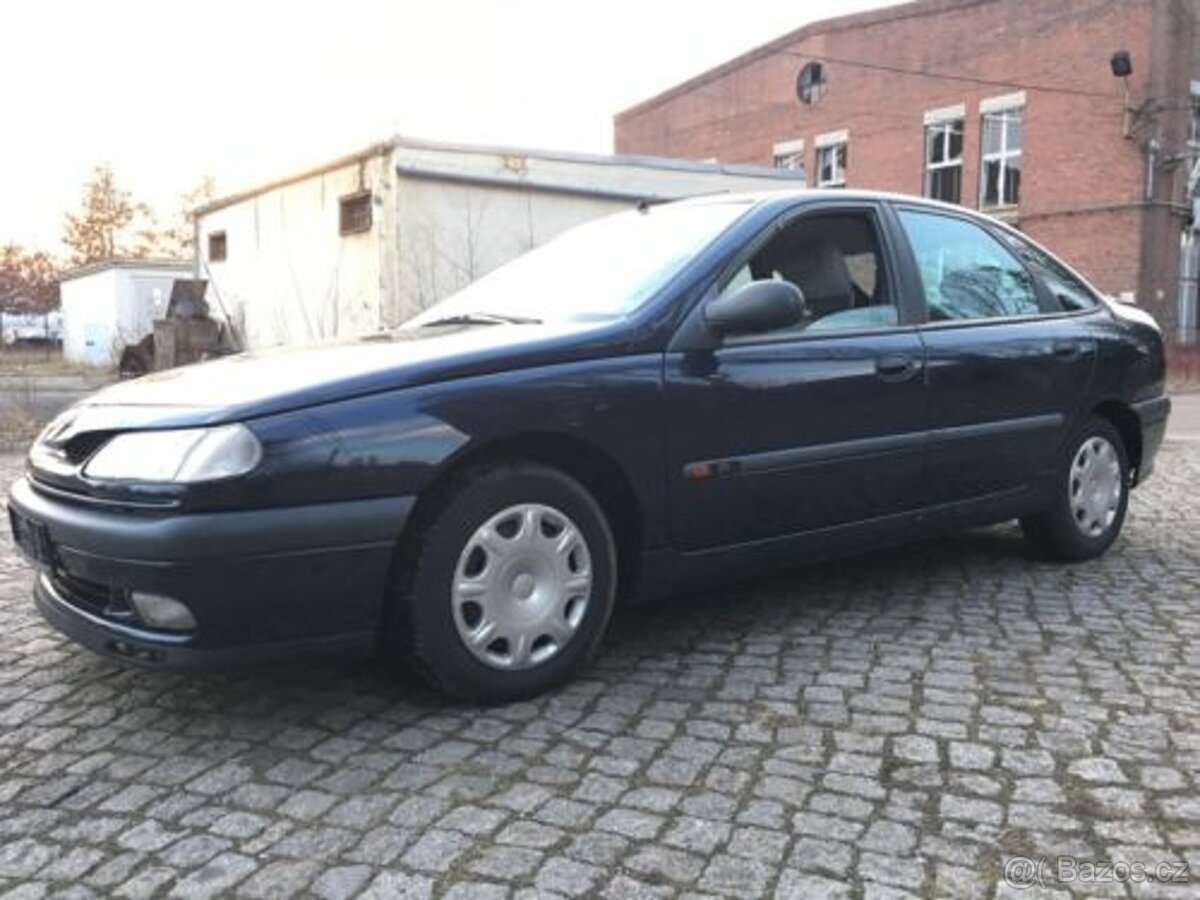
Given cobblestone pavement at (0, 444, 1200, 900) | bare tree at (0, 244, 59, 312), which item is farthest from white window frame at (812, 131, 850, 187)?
A: bare tree at (0, 244, 59, 312)

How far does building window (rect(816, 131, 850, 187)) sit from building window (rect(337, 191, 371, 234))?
18572 mm

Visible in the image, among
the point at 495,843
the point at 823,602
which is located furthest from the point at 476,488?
the point at 823,602

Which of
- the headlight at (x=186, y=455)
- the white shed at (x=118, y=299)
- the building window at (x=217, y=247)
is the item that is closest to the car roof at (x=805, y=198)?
the headlight at (x=186, y=455)

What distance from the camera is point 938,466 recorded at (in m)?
4.65

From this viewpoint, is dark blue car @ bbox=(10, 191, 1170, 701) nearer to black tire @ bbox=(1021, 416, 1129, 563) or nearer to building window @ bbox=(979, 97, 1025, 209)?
black tire @ bbox=(1021, 416, 1129, 563)

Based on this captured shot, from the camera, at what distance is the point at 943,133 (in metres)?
28.4

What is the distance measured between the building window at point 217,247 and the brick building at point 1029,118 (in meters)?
16.7

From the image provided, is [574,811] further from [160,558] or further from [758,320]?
[758,320]

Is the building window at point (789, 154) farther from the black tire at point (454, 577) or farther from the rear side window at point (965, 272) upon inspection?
the black tire at point (454, 577)

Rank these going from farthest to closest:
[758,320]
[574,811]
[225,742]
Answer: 1. [758,320]
2. [225,742]
3. [574,811]

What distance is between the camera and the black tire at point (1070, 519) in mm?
5320

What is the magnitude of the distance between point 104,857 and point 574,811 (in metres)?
1.06

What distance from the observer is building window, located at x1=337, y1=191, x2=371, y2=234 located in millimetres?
14273

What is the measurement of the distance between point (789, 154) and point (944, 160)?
5.18 m
